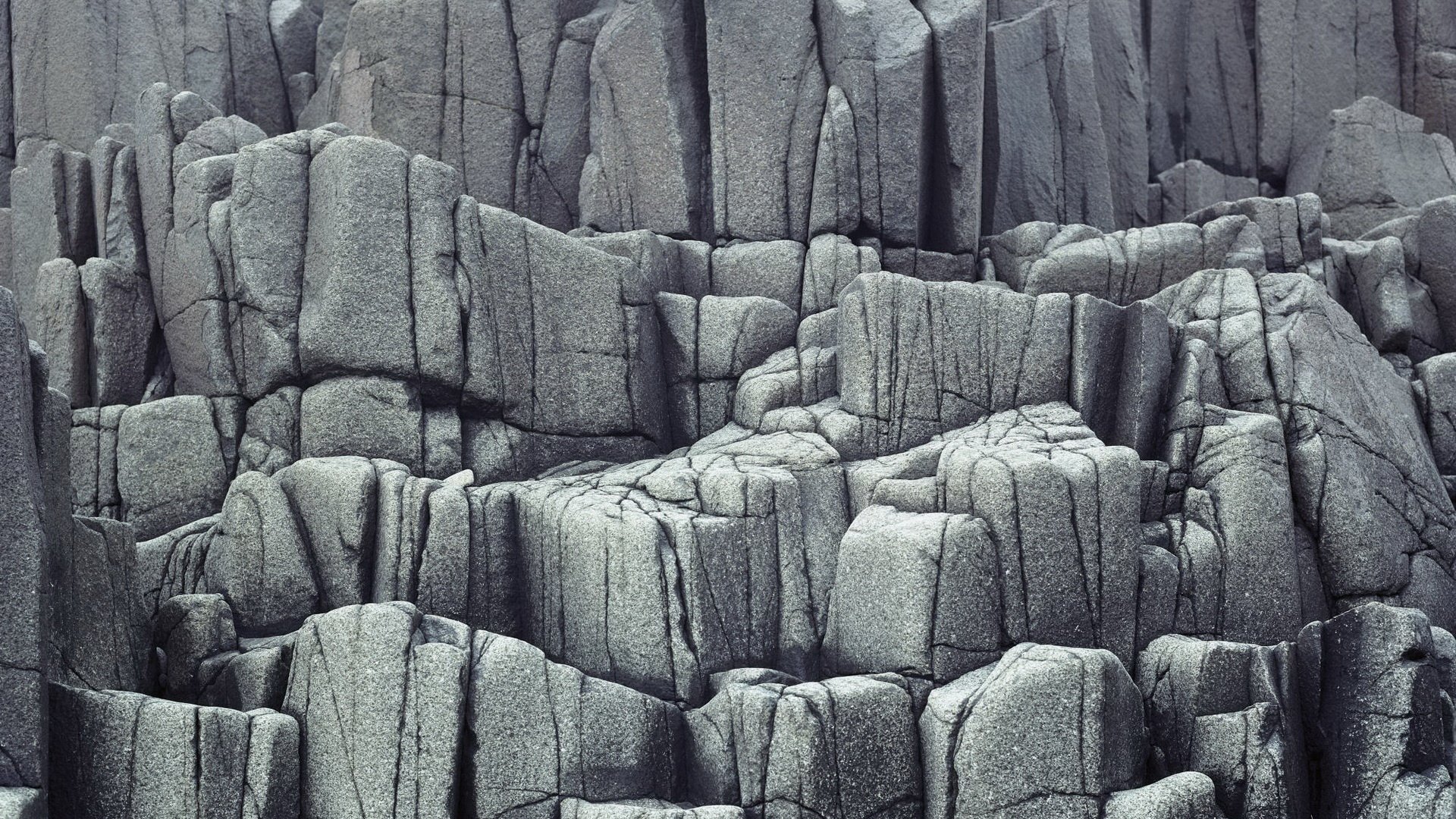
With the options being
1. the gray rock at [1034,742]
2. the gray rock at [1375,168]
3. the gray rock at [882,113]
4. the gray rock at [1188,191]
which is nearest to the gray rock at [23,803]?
the gray rock at [1034,742]

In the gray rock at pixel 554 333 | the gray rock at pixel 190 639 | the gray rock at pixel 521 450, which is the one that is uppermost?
the gray rock at pixel 554 333

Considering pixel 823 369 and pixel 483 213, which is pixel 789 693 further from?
pixel 483 213

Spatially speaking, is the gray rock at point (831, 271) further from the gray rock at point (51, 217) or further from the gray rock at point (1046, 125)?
the gray rock at point (51, 217)

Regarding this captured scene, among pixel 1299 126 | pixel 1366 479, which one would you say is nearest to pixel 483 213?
pixel 1366 479

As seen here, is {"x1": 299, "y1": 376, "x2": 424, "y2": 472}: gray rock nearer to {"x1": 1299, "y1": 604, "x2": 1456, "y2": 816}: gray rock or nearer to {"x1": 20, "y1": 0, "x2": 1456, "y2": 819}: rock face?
{"x1": 20, "y1": 0, "x2": 1456, "y2": 819}: rock face

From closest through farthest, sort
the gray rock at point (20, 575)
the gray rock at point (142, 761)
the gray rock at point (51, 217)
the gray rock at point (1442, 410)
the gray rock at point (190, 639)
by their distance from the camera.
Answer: the gray rock at point (20, 575)
the gray rock at point (142, 761)
the gray rock at point (190, 639)
the gray rock at point (1442, 410)
the gray rock at point (51, 217)

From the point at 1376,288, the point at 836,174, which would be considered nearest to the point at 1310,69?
the point at 1376,288

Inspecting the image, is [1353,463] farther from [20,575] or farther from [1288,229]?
[20,575]

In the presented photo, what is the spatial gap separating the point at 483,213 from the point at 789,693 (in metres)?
8.42

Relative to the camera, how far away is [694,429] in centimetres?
2148

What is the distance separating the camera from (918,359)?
782 inches

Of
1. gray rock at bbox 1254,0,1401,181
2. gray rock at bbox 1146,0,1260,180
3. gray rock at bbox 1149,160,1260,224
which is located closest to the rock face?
gray rock at bbox 1149,160,1260,224

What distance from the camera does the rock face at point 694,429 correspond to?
51.1 feet

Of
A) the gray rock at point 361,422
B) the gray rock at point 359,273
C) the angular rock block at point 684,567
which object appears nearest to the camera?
the angular rock block at point 684,567
